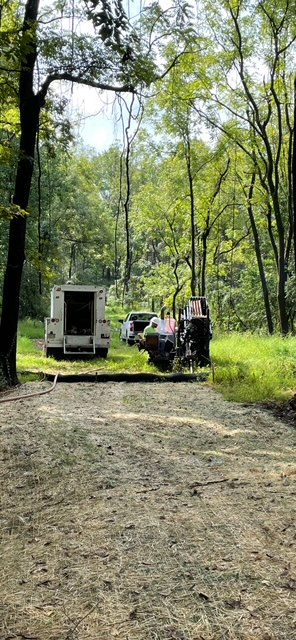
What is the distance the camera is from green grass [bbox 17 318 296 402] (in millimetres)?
9355

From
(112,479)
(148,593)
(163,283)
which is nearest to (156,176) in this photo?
(163,283)

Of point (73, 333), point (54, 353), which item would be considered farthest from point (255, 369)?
point (54, 353)

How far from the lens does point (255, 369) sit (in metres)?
11.3

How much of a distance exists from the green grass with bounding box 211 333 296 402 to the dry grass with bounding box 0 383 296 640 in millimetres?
2551

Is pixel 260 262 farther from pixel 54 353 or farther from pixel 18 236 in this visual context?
pixel 18 236

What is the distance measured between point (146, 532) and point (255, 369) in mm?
8300

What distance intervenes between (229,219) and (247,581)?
2850 cm

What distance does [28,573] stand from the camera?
9.65ft

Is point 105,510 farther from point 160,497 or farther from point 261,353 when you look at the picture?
point 261,353

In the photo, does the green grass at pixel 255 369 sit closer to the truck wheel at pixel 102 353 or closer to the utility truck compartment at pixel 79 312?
the truck wheel at pixel 102 353

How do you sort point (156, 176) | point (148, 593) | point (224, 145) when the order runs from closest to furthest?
point (148, 593), point (224, 145), point (156, 176)

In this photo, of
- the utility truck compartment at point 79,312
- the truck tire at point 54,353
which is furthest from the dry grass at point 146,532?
the utility truck compartment at point 79,312

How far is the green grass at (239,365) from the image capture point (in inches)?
368

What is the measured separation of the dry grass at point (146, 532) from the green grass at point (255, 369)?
2.55 m
